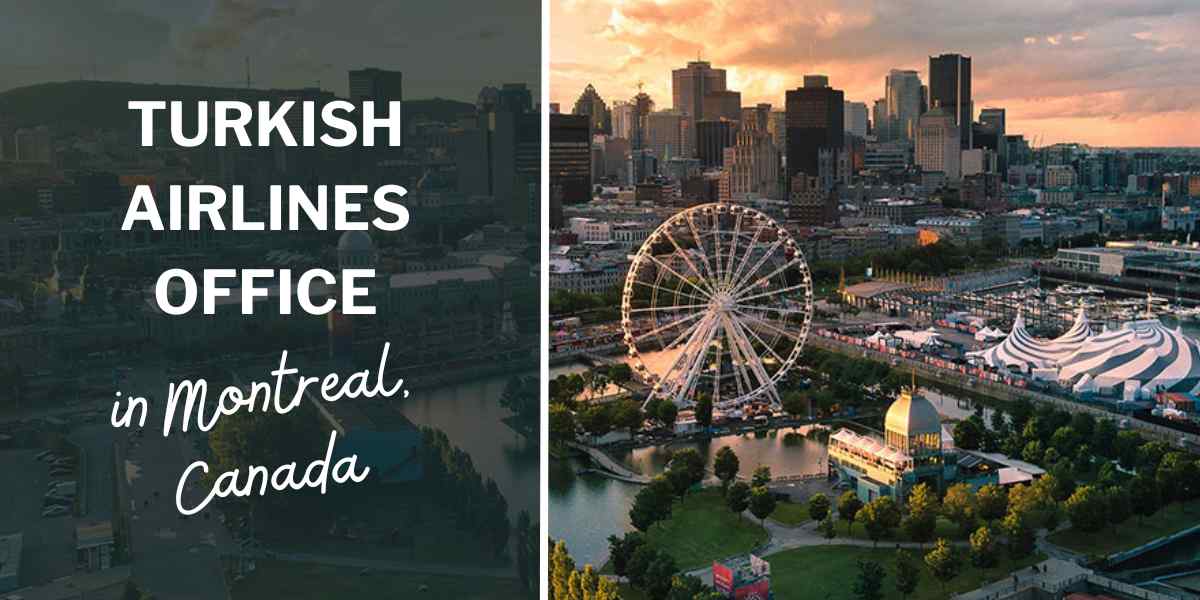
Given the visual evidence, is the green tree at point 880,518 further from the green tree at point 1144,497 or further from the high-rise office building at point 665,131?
the high-rise office building at point 665,131

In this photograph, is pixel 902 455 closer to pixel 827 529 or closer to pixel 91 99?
pixel 827 529

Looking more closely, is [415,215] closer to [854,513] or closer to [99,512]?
[99,512]

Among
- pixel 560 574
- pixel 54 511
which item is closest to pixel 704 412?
pixel 560 574

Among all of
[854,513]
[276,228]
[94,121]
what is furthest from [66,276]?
[854,513]

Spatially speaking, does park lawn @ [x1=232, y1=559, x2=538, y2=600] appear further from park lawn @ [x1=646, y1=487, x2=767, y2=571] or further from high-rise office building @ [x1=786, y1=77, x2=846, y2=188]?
high-rise office building @ [x1=786, y1=77, x2=846, y2=188]

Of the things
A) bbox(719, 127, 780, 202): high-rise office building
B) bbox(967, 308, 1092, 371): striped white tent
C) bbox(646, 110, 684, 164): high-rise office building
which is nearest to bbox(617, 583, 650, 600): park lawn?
bbox(967, 308, 1092, 371): striped white tent

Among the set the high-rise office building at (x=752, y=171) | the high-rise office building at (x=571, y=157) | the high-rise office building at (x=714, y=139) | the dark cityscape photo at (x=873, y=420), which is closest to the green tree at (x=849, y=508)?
the dark cityscape photo at (x=873, y=420)
